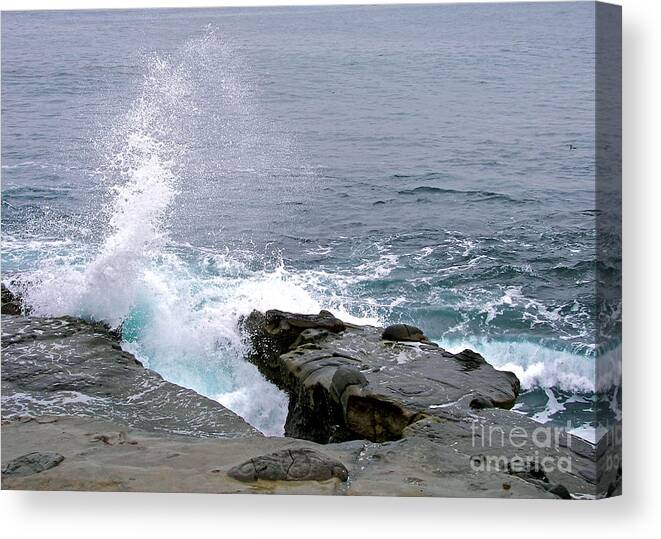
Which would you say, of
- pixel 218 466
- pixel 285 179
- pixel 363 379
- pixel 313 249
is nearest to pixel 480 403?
pixel 363 379

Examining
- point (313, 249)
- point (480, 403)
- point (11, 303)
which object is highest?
point (313, 249)

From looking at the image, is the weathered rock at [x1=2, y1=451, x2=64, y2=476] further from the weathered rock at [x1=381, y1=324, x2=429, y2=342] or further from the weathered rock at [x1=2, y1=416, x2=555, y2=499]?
the weathered rock at [x1=381, y1=324, x2=429, y2=342]

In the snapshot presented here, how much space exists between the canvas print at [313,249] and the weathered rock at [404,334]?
23 mm

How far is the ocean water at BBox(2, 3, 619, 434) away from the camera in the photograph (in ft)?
26.5

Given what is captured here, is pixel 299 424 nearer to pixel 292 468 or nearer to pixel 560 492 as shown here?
pixel 292 468

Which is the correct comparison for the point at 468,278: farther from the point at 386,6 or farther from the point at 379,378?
the point at 386,6

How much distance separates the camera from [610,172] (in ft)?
24.0

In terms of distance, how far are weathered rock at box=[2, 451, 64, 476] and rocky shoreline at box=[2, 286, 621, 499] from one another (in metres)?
0.01

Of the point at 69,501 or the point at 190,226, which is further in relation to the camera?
the point at 190,226

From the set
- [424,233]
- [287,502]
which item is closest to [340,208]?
[424,233]

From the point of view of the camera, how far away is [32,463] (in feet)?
25.3

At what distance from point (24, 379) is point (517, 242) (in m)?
4.48

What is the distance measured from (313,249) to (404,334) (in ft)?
3.67

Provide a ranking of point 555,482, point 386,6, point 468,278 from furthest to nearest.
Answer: point 468,278 < point 386,6 < point 555,482
